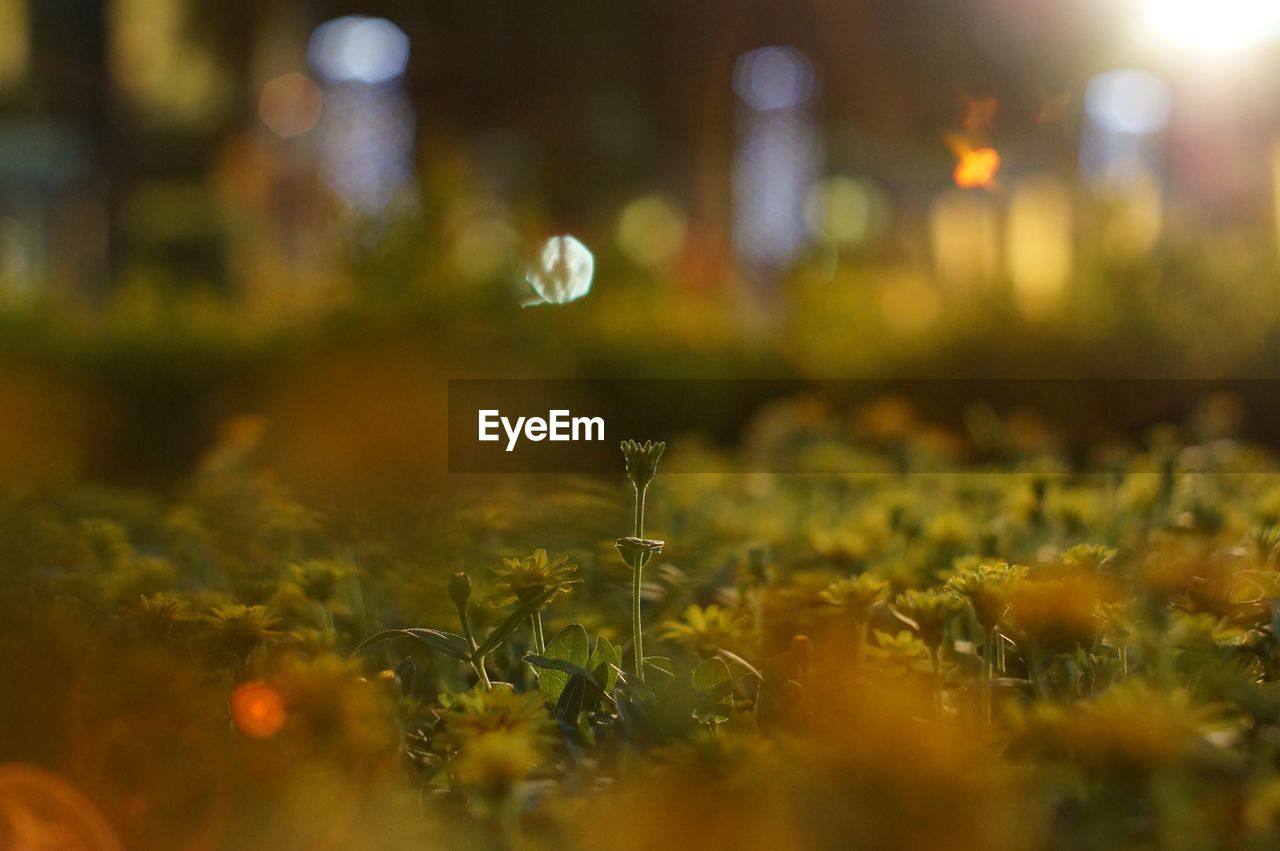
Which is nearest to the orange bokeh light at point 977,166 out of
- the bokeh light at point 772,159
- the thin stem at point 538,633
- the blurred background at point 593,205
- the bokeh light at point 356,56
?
the blurred background at point 593,205

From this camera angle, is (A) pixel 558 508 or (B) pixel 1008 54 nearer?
(A) pixel 558 508

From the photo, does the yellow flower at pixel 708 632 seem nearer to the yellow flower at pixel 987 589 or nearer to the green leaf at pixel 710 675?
the green leaf at pixel 710 675

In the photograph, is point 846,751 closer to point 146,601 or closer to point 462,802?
point 462,802

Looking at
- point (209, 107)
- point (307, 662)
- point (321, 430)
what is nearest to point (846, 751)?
point (307, 662)

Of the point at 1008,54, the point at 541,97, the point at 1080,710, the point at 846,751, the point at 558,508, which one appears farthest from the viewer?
the point at 541,97

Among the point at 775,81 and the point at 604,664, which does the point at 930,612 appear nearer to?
the point at 604,664
